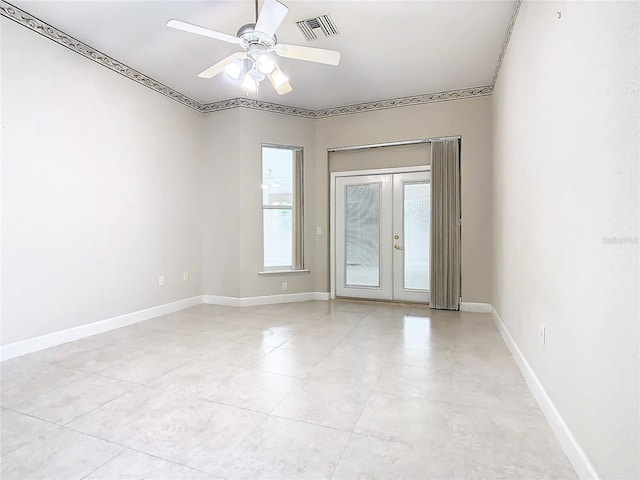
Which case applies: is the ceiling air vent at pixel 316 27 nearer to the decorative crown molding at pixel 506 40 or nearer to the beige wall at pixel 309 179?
the decorative crown molding at pixel 506 40

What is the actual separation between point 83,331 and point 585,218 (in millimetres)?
4310

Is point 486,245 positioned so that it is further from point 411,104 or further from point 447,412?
point 447,412

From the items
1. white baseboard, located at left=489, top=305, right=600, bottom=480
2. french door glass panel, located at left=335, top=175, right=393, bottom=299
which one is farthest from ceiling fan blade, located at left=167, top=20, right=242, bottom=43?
french door glass panel, located at left=335, top=175, right=393, bottom=299

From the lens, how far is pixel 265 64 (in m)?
2.65

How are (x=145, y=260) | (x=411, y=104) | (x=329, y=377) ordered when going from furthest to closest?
(x=411, y=104) < (x=145, y=260) < (x=329, y=377)

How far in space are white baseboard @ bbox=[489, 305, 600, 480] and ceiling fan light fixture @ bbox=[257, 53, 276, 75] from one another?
2909mm

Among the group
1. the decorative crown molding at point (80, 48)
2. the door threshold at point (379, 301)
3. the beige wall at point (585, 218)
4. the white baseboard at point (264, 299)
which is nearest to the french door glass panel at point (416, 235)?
the door threshold at point (379, 301)

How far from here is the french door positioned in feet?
16.8

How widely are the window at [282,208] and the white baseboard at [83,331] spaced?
4.98 ft

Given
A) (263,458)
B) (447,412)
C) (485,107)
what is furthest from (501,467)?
(485,107)

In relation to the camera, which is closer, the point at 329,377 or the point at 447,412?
the point at 447,412

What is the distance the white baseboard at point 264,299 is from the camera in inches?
199

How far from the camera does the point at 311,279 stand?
554 centimetres

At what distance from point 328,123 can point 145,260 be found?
3.37m
